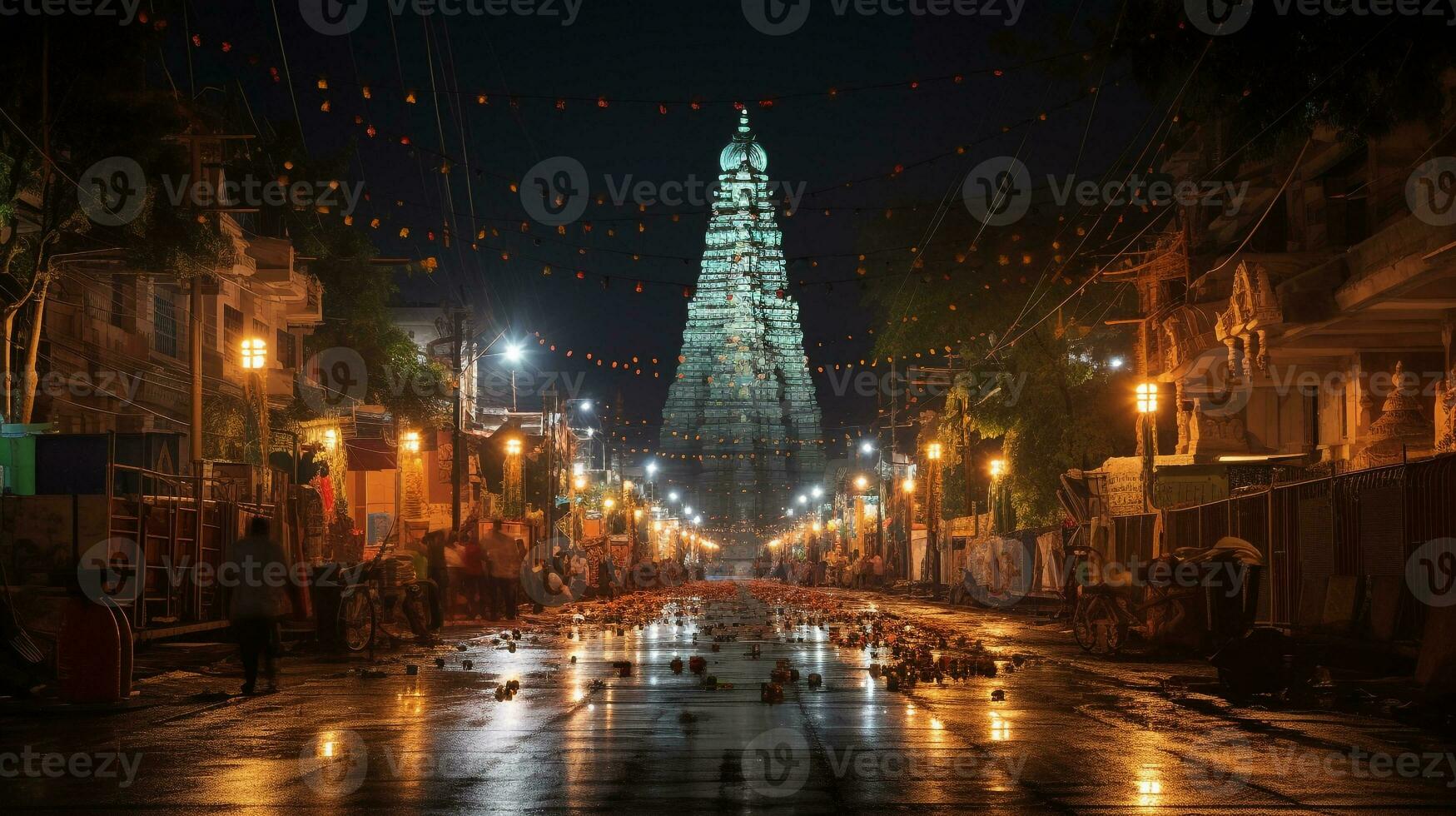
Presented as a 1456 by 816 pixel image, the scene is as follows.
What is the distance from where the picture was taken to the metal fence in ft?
48.5

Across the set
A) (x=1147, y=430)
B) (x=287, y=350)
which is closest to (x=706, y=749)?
(x=1147, y=430)

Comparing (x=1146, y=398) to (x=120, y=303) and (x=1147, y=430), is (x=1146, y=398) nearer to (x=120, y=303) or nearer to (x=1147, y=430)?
(x=1147, y=430)

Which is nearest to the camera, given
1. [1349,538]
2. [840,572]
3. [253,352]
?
[1349,538]

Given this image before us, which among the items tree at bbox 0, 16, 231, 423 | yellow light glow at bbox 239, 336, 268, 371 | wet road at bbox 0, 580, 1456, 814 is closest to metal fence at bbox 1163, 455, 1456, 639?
wet road at bbox 0, 580, 1456, 814

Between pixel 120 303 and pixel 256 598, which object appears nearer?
pixel 256 598

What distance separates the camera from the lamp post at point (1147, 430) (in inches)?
1249

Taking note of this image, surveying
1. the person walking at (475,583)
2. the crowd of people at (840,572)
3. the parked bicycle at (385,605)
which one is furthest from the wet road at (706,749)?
the crowd of people at (840,572)

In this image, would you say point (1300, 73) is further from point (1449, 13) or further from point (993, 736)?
point (993, 736)

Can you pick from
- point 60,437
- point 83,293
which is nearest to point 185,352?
point 83,293

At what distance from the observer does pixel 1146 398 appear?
3350 cm

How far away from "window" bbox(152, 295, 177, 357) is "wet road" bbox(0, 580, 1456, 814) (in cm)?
1997

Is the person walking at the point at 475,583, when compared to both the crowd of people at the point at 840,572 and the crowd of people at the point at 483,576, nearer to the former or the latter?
the crowd of people at the point at 483,576

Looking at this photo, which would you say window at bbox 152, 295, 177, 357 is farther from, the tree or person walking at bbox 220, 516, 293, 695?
person walking at bbox 220, 516, 293, 695

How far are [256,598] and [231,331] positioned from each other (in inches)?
1049
